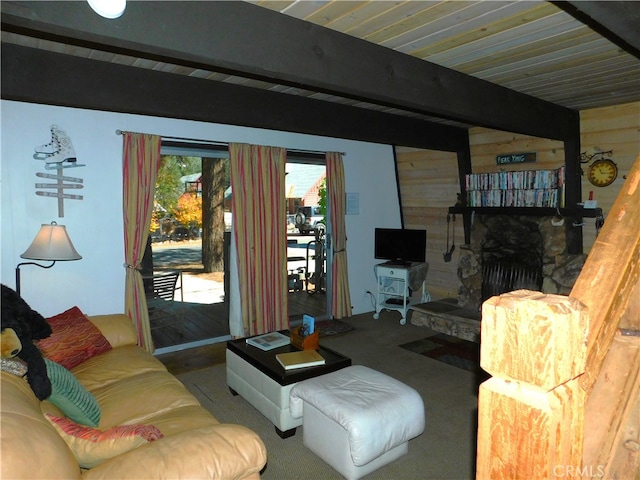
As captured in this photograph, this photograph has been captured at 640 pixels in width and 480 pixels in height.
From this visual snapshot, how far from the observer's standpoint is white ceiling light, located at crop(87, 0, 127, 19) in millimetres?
1410

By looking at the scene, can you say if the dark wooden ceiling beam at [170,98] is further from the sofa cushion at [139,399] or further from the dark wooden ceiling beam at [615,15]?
the dark wooden ceiling beam at [615,15]

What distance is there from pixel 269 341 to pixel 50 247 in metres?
1.86

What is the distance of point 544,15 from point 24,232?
165 inches

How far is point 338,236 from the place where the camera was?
5555 millimetres

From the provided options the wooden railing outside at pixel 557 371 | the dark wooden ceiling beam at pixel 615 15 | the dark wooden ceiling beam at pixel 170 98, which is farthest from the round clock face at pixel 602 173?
the wooden railing outside at pixel 557 371

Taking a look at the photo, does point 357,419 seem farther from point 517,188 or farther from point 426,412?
point 517,188

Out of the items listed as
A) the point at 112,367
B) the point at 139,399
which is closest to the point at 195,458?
the point at 139,399

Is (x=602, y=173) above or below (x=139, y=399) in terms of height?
above

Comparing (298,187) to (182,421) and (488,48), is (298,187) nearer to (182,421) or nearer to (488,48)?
(488,48)

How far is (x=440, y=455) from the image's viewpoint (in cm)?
264

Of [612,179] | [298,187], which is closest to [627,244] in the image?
[612,179]

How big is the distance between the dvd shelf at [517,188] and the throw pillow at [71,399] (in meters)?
4.58

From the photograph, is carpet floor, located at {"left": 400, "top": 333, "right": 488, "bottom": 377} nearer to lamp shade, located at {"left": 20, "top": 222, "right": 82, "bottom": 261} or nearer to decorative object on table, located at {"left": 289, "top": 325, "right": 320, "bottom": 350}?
decorative object on table, located at {"left": 289, "top": 325, "right": 320, "bottom": 350}

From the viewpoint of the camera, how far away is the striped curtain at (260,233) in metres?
4.65
